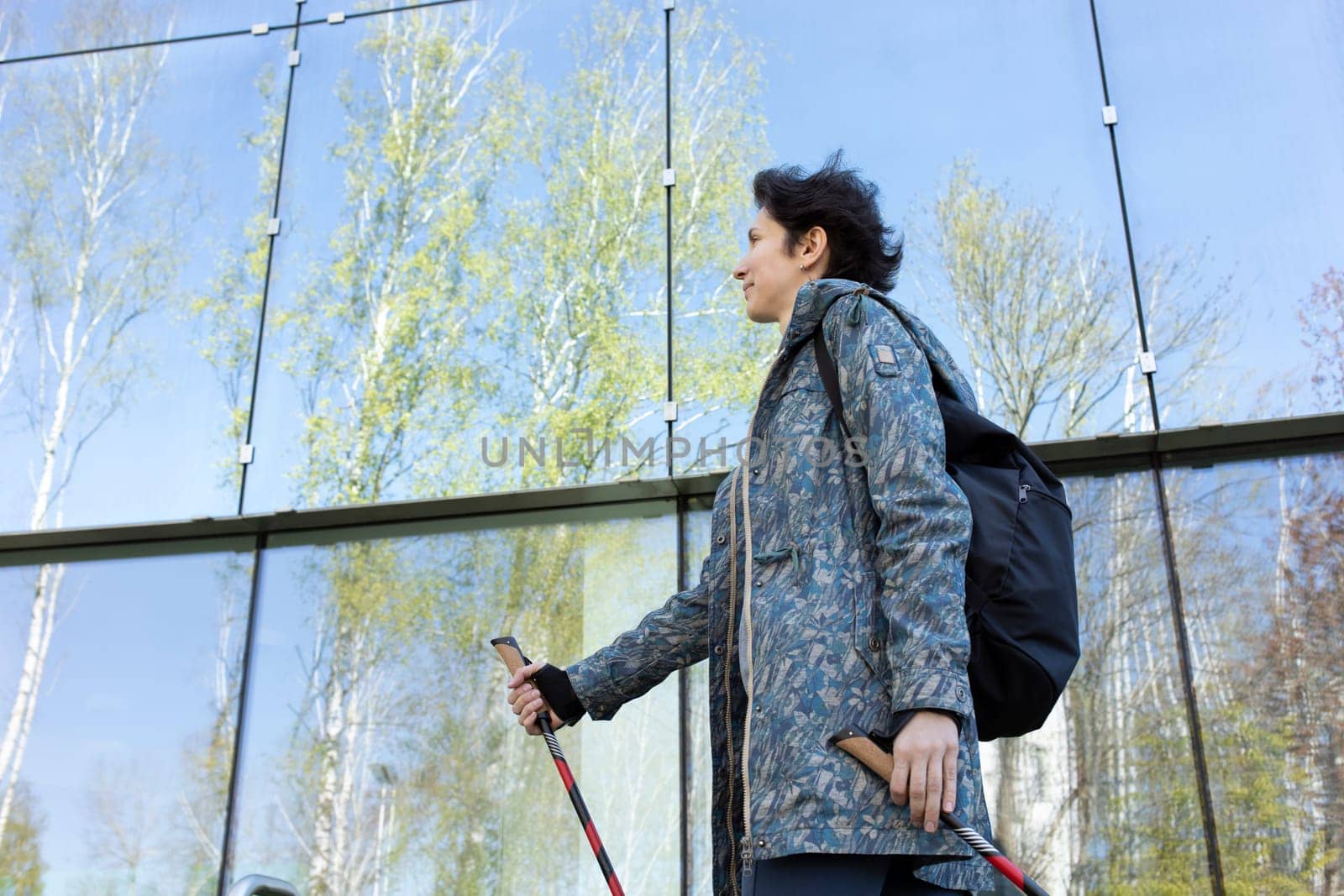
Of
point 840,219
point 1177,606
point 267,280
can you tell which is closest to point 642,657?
point 840,219

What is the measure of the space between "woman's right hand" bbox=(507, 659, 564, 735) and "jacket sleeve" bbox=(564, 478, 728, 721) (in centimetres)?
6

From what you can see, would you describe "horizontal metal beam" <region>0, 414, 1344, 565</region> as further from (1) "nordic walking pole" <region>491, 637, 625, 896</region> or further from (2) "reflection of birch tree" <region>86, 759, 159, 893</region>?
(1) "nordic walking pole" <region>491, 637, 625, 896</region>

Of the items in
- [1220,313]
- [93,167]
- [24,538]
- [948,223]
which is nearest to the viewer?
[1220,313]

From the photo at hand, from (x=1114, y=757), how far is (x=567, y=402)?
2401mm

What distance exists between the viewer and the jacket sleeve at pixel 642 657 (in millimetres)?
2086

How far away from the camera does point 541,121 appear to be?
5793mm

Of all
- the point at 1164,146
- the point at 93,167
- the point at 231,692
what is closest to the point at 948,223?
the point at 1164,146

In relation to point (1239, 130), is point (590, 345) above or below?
below

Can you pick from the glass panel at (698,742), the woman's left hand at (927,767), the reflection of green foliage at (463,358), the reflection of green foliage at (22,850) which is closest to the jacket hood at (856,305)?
the woman's left hand at (927,767)

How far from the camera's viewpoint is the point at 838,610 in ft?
5.19

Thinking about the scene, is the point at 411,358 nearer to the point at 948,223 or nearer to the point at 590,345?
the point at 590,345

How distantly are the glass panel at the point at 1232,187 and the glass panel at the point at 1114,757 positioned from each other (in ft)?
1.86

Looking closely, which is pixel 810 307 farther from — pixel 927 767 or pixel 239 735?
pixel 239 735

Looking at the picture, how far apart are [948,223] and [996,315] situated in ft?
1.43
